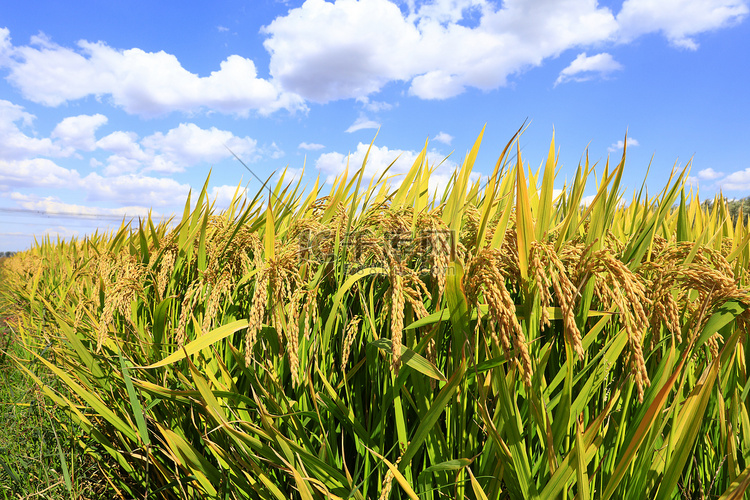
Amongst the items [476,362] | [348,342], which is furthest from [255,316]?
[476,362]

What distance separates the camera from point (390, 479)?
1.12m

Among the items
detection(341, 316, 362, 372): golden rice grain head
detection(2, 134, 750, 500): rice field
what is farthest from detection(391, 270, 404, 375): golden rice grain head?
detection(341, 316, 362, 372): golden rice grain head

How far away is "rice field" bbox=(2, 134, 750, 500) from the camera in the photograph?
1.04m

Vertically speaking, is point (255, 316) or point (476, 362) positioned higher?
point (255, 316)

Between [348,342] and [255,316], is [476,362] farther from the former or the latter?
[255,316]

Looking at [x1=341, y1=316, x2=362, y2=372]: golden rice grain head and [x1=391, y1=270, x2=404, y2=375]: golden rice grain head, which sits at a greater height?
[x1=391, y1=270, x2=404, y2=375]: golden rice grain head

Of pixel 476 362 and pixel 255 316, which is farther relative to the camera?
pixel 255 316

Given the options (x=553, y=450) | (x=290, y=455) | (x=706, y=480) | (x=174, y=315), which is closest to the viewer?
(x=553, y=450)

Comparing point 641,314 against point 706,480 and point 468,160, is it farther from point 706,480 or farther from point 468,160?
point 706,480

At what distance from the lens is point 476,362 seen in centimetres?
109

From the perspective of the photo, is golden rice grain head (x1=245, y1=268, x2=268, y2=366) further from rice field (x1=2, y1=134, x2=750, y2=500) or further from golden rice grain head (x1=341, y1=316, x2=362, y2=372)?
golden rice grain head (x1=341, y1=316, x2=362, y2=372)

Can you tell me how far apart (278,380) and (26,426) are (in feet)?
8.46

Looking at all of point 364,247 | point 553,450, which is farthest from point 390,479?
point 364,247

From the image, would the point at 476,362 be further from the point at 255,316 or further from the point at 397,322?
the point at 255,316
